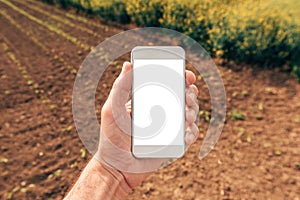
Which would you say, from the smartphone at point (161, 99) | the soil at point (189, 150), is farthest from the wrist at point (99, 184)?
the soil at point (189, 150)

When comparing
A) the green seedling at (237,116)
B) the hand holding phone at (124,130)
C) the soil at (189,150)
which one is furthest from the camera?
the green seedling at (237,116)

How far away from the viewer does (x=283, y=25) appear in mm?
5383

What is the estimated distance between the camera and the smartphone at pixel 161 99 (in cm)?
158

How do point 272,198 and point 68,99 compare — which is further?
point 68,99

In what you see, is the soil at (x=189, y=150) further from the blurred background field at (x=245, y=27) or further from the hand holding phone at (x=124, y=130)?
the hand holding phone at (x=124, y=130)

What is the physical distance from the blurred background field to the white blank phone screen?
159 inches

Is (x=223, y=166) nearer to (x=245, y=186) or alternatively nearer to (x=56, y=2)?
(x=245, y=186)

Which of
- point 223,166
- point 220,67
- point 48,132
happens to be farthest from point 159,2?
point 223,166

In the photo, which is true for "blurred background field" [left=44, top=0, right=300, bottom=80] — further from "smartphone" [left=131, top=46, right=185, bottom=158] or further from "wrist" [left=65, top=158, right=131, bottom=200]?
"smartphone" [left=131, top=46, right=185, bottom=158]

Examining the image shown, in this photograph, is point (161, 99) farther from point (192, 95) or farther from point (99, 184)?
point (99, 184)

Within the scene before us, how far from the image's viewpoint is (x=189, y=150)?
415 cm

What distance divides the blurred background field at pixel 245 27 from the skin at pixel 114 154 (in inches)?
152

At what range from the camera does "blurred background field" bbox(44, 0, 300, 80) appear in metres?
5.39

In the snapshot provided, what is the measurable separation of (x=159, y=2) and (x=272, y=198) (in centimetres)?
476
